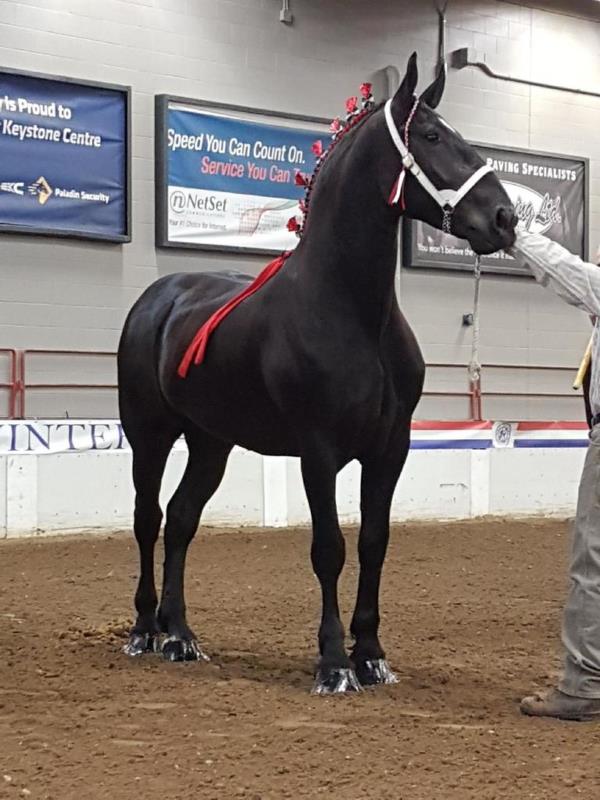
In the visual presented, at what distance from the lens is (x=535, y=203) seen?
1469 centimetres

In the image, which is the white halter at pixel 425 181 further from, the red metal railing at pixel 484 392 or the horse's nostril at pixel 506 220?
the red metal railing at pixel 484 392

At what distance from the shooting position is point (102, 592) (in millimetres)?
7027

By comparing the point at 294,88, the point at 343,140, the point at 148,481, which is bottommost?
the point at 148,481

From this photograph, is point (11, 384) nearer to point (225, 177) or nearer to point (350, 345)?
point (225, 177)

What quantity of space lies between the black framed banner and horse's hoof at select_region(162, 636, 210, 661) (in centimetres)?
923

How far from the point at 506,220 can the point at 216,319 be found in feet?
4.90

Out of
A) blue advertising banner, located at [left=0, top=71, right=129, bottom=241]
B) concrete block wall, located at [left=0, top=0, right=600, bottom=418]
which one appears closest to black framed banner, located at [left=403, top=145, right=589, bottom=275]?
concrete block wall, located at [left=0, top=0, right=600, bottom=418]

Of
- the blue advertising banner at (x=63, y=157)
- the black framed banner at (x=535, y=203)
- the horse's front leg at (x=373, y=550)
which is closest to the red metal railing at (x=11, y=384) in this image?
the blue advertising banner at (x=63, y=157)

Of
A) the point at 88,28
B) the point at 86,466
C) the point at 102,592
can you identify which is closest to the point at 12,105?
the point at 88,28

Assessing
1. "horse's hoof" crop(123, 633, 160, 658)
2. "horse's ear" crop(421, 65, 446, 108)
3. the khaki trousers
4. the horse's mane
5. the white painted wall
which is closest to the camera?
the khaki trousers

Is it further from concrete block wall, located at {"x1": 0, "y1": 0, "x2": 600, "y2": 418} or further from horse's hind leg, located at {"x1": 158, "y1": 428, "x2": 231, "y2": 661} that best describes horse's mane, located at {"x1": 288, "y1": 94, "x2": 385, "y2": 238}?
concrete block wall, located at {"x1": 0, "y1": 0, "x2": 600, "y2": 418}

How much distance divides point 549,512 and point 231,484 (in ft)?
12.8

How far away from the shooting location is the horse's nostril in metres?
3.94

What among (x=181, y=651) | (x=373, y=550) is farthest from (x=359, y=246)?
(x=181, y=651)
